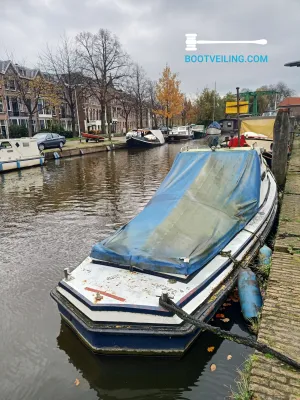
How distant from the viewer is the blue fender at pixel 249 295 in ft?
13.7

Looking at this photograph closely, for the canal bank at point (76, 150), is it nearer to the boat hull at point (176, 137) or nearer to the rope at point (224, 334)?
the boat hull at point (176, 137)

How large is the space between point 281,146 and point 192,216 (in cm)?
749

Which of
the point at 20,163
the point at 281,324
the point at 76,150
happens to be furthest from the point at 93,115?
the point at 281,324

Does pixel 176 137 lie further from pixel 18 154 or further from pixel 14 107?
pixel 18 154

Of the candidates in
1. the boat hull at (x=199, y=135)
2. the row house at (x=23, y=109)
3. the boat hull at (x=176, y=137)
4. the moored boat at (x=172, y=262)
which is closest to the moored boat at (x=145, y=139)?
the boat hull at (x=176, y=137)

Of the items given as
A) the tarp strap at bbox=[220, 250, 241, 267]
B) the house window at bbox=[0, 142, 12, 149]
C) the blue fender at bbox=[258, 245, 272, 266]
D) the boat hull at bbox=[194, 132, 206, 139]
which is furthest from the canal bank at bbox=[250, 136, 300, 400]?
the boat hull at bbox=[194, 132, 206, 139]

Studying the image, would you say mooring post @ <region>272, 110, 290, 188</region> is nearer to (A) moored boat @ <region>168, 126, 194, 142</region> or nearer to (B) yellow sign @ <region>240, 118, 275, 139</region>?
(B) yellow sign @ <region>240, 118, 275, 139</region>

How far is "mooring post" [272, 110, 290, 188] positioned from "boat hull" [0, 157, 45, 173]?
15.7m

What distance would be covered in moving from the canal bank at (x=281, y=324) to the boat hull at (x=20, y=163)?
1787 centimetres

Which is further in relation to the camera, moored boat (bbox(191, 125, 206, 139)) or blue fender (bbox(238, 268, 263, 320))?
moored boat (bbox(191, 125, 206, 139))

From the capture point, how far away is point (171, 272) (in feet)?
13.1

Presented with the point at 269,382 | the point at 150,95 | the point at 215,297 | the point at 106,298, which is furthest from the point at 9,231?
the point at 150,95

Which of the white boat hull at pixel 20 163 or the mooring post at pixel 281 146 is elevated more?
the mooring post at pixel 281 146

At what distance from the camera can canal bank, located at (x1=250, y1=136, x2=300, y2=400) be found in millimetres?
2494
